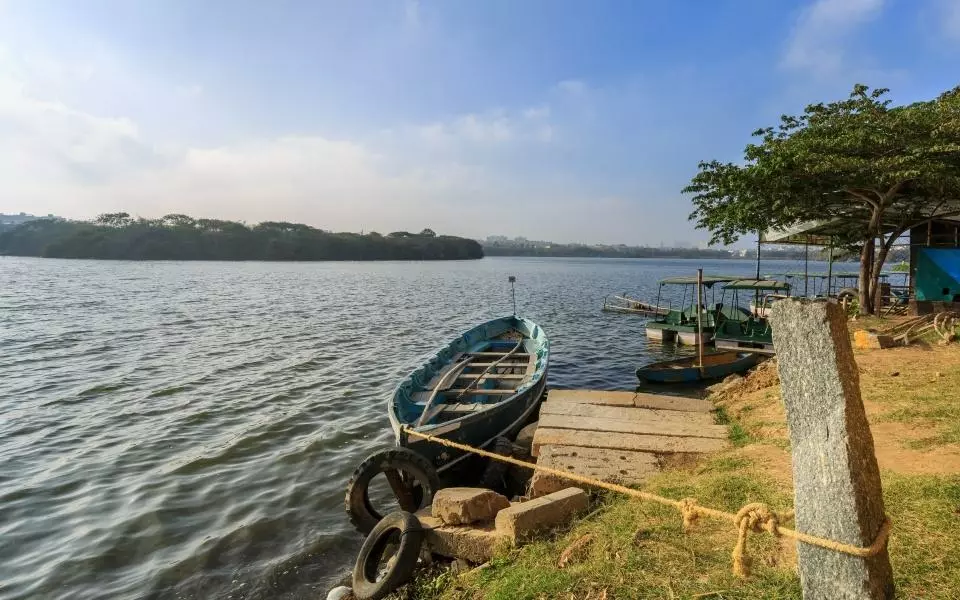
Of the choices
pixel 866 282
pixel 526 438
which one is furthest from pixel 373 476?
pixel 866 282

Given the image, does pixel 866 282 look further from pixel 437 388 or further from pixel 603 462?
pixel 437 388

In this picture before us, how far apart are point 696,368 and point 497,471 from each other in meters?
9.97

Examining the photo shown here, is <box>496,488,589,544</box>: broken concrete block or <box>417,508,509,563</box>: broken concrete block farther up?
<box>496,488,589,544</box>: broken concrete block

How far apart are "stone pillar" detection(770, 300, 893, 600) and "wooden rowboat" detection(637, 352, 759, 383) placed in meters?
14.0

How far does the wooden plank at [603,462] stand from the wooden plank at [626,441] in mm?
181

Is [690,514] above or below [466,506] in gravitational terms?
above

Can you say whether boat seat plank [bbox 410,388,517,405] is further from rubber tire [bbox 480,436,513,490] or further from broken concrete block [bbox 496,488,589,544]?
broken concrete block [bbox 496,488,589,544]

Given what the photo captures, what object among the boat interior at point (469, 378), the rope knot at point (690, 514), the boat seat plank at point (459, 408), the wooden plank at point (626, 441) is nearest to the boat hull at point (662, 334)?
the boat interior at point (469, 378)

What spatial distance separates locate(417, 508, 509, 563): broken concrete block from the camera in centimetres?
534

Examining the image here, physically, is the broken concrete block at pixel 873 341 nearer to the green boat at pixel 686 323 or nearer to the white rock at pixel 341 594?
the green boat at pixel 686 323

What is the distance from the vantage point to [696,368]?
53.6 feet

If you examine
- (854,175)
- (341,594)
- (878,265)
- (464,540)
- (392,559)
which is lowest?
(341,594)

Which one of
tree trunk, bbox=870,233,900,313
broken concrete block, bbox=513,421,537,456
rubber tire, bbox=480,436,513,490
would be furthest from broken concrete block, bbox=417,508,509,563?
tree trunk, bbox=870,233,900,313

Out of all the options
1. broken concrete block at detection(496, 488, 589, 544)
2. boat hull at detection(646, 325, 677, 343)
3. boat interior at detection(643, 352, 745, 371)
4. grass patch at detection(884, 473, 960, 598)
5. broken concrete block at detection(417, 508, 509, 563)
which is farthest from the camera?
boat hull at detection(646, 325, 677, 343)
